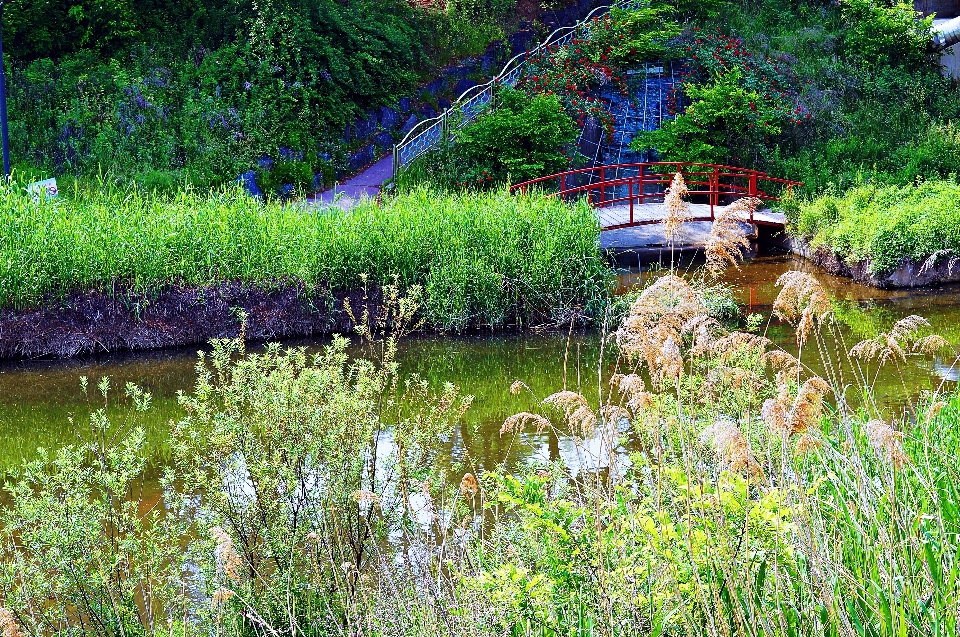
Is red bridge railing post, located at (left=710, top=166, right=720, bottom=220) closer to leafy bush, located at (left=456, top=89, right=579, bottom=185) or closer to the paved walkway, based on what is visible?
leafy bush, located at (left=456, top=89, right=579, bottom=185)

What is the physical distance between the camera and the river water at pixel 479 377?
947cm

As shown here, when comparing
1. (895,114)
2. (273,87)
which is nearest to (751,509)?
(273,87)

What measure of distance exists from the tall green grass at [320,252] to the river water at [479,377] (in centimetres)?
67

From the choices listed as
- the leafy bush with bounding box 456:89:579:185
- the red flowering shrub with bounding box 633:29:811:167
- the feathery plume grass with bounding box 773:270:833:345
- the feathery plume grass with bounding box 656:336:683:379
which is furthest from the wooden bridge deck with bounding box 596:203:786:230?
the feathery plume grass with bounding box 656:336:683:379

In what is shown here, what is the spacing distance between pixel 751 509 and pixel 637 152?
774 inches

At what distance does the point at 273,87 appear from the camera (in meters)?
21.9

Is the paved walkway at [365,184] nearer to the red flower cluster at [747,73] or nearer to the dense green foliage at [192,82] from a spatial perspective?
the dense green foliage at [192,82]

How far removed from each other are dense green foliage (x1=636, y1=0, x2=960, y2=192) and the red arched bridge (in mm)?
681

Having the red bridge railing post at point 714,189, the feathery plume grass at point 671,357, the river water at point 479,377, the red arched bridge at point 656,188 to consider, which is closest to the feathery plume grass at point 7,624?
the feathery plume grass at point 671,357

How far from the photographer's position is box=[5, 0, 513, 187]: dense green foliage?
20.1 m

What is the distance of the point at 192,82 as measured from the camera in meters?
21.8

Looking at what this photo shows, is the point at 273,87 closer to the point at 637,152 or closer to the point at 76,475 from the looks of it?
the point at 637,152

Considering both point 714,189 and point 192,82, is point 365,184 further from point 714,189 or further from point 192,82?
point 714,189

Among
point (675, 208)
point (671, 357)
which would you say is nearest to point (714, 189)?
point (675, 208)
